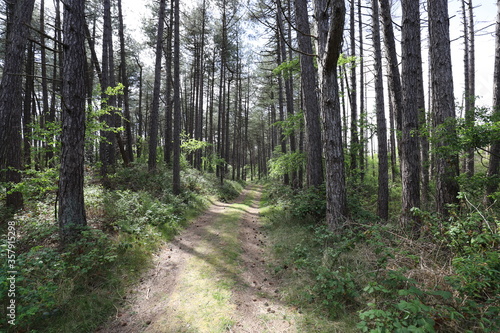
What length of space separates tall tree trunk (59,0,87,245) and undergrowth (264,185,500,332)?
4.64 metres

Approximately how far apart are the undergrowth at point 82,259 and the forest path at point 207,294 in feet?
1.25

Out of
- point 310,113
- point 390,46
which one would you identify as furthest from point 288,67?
point 390,46

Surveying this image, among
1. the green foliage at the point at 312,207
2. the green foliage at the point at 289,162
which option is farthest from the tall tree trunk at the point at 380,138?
the green foliage at the point at 289,162

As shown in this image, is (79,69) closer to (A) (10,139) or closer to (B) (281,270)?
(A) (10,139)

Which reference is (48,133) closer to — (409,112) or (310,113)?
(310,113)

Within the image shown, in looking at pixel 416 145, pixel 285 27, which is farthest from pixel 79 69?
pixel 285 27

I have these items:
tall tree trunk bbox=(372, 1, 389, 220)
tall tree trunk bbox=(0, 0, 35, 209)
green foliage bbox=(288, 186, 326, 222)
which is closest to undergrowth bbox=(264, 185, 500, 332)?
green foliage bbox=(288, 186, 326, 222)

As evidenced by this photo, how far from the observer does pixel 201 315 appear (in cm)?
317

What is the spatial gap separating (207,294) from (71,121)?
15.0 feet

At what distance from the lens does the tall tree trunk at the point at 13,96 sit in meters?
6.01

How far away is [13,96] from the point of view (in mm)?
6211

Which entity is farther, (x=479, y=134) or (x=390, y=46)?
(x=390, y=46)

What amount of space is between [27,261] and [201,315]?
10.1 feet

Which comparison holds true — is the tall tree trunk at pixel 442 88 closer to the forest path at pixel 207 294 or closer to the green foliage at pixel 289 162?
the forest path at pixel 207 294
